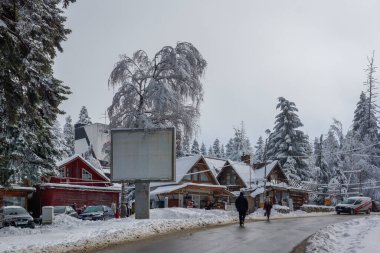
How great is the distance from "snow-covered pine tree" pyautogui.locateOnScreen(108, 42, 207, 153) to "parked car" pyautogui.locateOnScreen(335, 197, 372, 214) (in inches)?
650

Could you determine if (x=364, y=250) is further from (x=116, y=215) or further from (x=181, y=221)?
(x=116, y=215)

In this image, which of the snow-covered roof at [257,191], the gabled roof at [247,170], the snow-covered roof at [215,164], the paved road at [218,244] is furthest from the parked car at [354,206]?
the paved road at [218,244]

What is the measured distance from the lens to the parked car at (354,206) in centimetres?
4012

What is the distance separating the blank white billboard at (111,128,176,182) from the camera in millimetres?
25516

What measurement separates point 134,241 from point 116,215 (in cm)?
1915

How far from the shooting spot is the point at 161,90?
31297 millimetres

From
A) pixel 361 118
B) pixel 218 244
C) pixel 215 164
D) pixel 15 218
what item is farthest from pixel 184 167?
pixel 218 244

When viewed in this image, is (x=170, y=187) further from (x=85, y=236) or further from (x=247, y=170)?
(x=85, y=236)

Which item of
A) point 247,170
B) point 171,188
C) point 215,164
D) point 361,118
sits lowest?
point 171,188

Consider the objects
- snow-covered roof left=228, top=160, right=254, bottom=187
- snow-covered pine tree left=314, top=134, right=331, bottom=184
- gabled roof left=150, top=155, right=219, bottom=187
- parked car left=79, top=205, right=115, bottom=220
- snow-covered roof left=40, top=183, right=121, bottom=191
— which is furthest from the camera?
snow-covered pine tree left=314, top=134, right=331, bottom=184

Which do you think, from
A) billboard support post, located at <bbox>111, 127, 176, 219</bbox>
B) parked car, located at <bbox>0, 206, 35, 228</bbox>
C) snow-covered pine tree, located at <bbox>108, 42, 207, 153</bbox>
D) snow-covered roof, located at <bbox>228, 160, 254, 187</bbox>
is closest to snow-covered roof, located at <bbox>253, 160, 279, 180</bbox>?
snow-covered roof, located at <bbox>228, 160, 254, 187</bbox>

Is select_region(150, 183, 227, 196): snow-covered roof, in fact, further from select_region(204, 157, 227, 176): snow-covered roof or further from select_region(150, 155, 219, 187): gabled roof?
select_region(204, 157, 227, 176): snow-covered roof

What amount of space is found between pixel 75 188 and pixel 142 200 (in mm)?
21689

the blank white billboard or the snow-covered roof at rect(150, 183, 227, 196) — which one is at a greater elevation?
the blank white billboard
